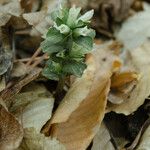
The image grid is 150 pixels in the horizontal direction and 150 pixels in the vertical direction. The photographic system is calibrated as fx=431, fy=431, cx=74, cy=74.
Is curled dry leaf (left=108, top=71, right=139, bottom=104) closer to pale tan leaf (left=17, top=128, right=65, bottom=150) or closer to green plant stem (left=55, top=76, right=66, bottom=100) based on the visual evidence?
green plant stem (left=55, top=76, right=66, bottom=100)

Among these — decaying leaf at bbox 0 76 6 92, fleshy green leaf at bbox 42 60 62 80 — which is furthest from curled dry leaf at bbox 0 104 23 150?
fleshy green leaf at bbox 42 60 62 80

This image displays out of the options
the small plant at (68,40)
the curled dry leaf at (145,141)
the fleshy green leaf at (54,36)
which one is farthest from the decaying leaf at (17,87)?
the curled dry leaf at (145,141)

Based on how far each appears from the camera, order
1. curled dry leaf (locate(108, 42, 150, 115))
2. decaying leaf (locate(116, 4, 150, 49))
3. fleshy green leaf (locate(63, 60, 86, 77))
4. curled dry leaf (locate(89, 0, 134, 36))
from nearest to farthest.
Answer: fleshy green leaf (locate(63, 60, 86, 77))
curled dry leaf (locate(108, 42, 150, 115))
decaying leaf (locate(116, 4, 150, 49))
curled dry leaf (locate(89, 0, 134, 36))

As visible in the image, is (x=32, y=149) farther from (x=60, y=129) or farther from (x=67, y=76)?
(x=67, y=76)

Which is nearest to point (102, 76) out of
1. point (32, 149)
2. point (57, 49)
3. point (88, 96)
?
point (88, 96)

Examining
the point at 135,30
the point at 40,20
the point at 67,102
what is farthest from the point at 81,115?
the point at 135,30

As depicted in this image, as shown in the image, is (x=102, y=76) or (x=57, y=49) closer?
(x=57, y=49)

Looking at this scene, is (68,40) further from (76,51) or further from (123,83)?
(123,83)

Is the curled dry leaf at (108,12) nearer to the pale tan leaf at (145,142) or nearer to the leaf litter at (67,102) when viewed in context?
the leaf litter at (67,102)
